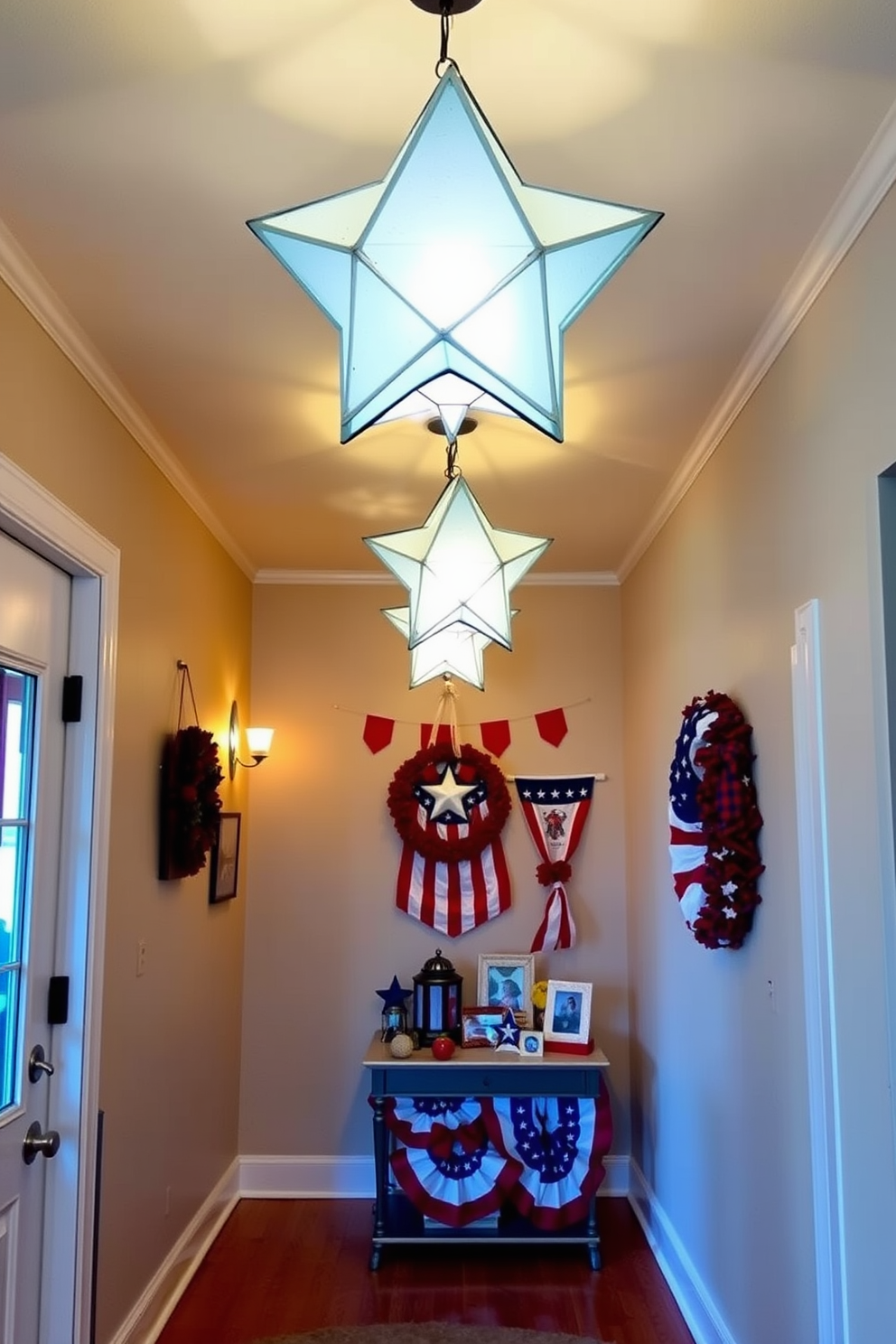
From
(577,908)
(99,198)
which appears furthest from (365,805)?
(99,198)

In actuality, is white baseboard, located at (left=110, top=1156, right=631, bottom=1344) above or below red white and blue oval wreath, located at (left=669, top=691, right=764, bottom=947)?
below

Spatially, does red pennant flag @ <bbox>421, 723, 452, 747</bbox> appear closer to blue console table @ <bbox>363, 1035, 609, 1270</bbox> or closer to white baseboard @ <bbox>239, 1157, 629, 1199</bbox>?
blue console table @ <bbox>363, 1035, 609, 1270</bbox>

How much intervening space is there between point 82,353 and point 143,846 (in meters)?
1.38

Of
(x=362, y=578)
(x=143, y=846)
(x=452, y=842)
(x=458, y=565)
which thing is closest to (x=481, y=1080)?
(x=452, y=842)

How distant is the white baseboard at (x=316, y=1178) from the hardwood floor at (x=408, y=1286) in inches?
10.1

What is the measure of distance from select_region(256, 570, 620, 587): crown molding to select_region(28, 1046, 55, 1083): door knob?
2579 millimetres

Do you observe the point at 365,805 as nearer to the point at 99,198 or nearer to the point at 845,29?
the point at 99,198

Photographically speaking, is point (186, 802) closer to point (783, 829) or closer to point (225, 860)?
point (225, 860)

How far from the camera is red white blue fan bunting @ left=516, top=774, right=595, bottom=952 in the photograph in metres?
4.31

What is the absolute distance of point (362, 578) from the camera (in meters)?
4.58

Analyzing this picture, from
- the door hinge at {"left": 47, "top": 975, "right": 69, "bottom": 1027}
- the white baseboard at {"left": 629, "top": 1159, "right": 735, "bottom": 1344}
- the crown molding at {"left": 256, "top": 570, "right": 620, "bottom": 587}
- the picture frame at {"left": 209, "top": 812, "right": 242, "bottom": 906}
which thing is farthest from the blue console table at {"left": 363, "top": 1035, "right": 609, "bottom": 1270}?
the crown molding at {"left": 256, "top": 570, "right": 620, "bottom": 587}

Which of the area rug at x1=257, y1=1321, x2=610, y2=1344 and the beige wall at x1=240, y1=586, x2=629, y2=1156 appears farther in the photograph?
the beige wall at x1=240, y1=586, x2=629, y2=1156

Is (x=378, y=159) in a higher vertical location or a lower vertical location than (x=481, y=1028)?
higher

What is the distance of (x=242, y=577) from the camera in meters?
4.39
